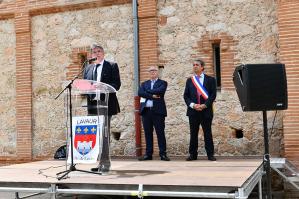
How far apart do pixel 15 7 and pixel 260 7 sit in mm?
6180

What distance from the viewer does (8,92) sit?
38.2ft

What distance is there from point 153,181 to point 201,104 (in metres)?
→ 2.69

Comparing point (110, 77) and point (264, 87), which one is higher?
point (110, 77)

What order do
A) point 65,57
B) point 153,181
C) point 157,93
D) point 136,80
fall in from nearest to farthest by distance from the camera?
point 153,181
point 157,93
point 136,80
point 65,57

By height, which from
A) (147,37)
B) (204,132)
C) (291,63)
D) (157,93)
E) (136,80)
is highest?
(147,37)

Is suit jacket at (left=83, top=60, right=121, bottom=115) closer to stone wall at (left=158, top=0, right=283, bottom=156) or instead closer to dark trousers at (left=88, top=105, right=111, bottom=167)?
dark trousers at (left=88, top=105, right=111, bottom=167)

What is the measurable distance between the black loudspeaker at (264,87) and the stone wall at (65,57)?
398cm

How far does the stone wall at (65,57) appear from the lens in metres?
10.3

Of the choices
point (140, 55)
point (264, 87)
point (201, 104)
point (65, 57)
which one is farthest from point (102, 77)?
point (65, 57)

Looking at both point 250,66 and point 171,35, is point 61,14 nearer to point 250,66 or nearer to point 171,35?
point 171,35

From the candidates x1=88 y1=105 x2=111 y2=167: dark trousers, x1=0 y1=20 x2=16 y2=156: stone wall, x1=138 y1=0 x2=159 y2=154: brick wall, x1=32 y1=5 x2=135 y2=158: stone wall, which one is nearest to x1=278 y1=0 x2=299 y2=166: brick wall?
x1=138 y1=0 x2=159 y2=154: brick wall

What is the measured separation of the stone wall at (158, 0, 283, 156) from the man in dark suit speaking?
1176mm

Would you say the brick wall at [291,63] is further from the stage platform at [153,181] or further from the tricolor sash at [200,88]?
the tricolor sash at [200,88]

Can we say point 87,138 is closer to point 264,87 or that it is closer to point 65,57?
point 264,87
